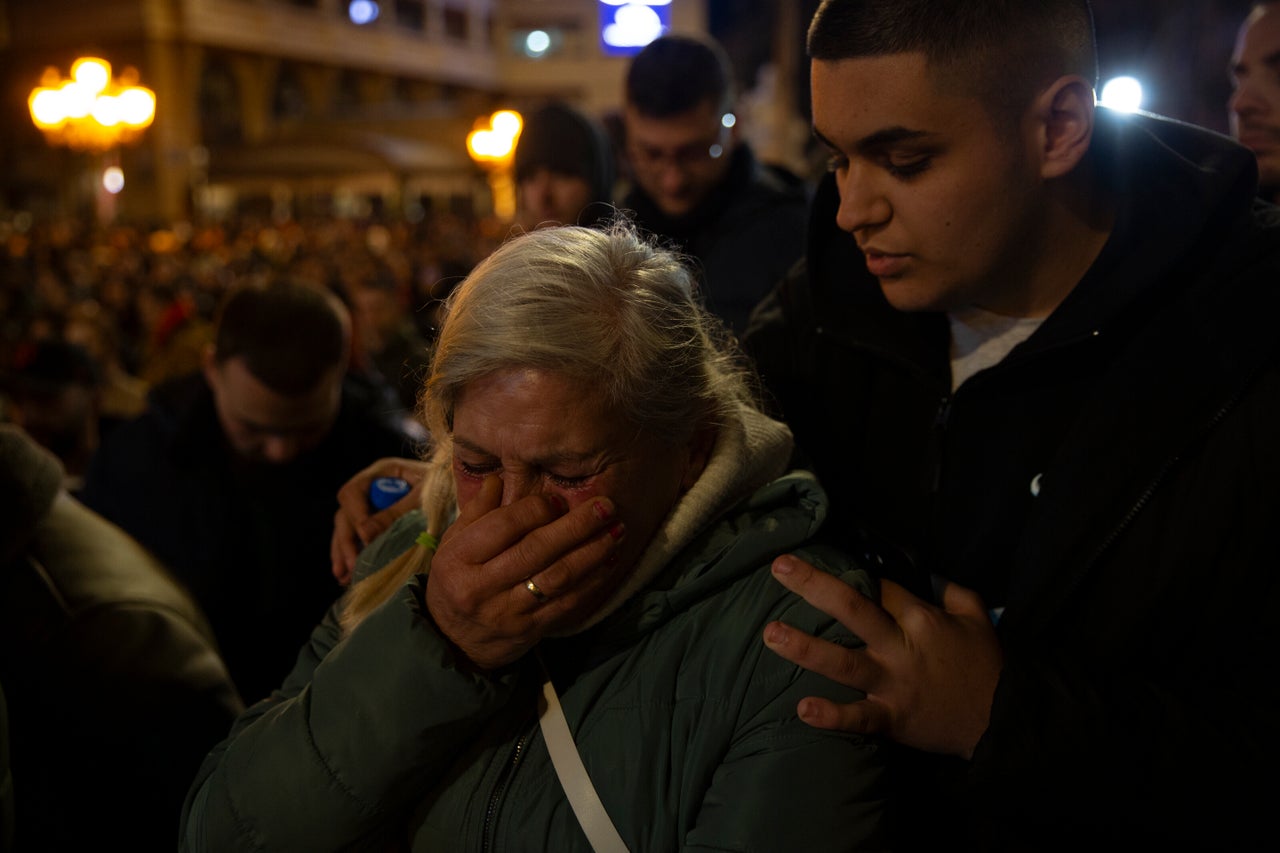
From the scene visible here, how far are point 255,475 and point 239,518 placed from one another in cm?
15

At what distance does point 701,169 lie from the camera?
363cm

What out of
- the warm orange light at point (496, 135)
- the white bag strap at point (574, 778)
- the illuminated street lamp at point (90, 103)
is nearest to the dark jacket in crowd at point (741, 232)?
the white bag strap at point (574, 778)

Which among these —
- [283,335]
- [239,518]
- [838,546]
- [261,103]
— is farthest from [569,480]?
[261,103]

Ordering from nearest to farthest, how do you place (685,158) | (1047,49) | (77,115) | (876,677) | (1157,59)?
1. (876,677)
2. (1047,49)
3. (685,158)
4. (1157,59)
5. (77,115)

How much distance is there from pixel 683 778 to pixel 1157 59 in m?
10.6

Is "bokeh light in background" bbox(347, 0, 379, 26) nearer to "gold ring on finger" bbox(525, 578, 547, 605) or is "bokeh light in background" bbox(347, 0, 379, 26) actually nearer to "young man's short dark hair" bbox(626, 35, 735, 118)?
"young man's short dark hair" bbox(626, 35, 735, 118)

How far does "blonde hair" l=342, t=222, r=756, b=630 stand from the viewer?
1562 millimetres

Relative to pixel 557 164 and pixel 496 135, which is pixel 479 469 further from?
pixel 496 135

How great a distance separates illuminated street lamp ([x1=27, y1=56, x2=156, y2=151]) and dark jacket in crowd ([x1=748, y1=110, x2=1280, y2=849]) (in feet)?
50.7

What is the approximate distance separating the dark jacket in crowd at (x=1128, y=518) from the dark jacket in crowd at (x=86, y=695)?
1.39 m

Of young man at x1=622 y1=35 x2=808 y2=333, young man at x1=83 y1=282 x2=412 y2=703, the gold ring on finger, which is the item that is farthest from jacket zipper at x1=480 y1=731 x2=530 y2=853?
young man at x1=622 y1=35 x2=808 y2=333

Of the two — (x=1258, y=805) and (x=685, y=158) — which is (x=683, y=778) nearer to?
(x=1258, y=805)

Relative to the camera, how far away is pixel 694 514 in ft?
5.28

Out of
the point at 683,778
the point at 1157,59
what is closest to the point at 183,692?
the point at 683,778
